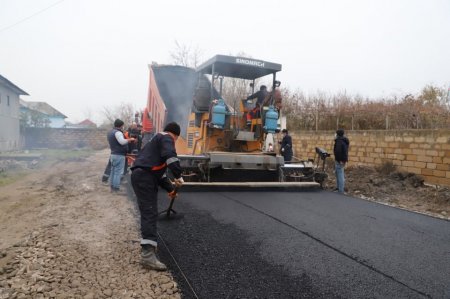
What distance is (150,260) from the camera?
9.30ft

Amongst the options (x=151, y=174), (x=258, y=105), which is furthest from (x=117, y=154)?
(x=151, y=174)

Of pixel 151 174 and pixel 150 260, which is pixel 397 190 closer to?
pixel 151 174

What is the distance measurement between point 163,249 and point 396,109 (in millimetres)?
8482

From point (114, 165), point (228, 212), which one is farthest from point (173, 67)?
point (228, 212)

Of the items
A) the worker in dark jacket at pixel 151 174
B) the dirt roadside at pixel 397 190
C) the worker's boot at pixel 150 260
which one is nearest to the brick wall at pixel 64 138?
the dirt roadside at pixel 397 190

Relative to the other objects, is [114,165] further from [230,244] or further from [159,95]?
[230,244]

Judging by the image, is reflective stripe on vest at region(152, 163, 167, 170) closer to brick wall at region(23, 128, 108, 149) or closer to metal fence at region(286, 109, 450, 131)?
metal fence at region(286, 109, 450, 131)

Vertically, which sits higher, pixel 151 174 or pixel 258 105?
pixel 258 105

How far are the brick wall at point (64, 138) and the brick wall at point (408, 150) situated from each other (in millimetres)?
15692

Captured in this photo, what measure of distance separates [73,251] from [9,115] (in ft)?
58.1

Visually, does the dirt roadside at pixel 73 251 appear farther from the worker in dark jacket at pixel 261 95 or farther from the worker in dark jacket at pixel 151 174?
the worker in dark jacket at pixel 261 95


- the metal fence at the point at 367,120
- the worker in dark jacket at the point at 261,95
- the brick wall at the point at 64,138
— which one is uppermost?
the worker in dark jacket at the point at 261,95

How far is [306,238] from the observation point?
11.5 ft

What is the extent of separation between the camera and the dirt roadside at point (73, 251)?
248 centimetres
